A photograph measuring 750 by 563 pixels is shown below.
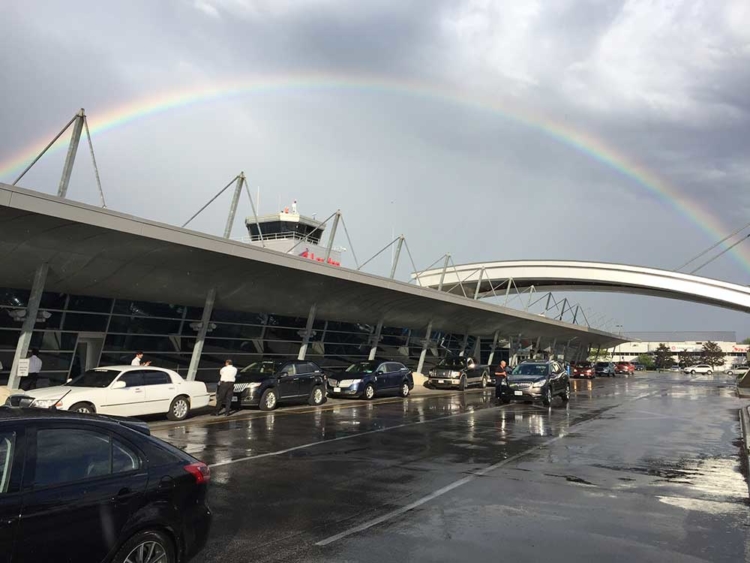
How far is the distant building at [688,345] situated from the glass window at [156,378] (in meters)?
123

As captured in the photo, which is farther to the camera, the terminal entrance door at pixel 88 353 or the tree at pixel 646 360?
the tree at pixel 646 360

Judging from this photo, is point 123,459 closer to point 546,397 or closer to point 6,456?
point 6,456

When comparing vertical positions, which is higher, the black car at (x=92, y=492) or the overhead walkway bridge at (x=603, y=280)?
the overhead walkway bridge at (x=603, y=280)

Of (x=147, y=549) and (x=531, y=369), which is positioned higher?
(x=531, y=369)

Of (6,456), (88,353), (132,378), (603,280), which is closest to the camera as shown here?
(6,456)

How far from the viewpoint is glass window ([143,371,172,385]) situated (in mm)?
14656

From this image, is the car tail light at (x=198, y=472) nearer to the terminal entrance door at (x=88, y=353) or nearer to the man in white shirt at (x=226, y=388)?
the man in white shirt at (x=226, y=388)

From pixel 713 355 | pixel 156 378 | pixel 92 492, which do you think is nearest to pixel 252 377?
pixel 156 378

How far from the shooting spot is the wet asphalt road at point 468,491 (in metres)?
5.77

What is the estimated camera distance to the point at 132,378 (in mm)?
14266

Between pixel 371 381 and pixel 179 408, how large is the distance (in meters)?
9.65

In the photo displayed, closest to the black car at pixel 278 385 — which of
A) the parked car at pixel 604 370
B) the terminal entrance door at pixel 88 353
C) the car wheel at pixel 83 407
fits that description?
the terminal entrance door at pixel 88 353

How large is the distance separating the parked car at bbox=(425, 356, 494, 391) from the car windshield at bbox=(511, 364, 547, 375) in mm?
7390

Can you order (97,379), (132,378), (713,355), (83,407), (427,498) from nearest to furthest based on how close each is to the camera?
(427,498) < (83,407) < (97,379) < (132,378) < (713,355)
